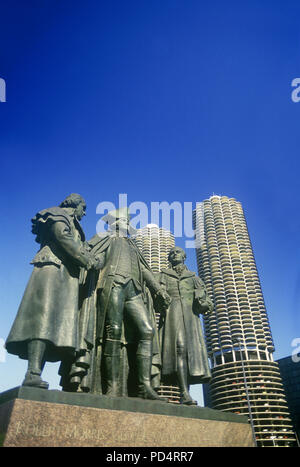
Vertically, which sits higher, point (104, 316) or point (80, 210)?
point (80, 210)

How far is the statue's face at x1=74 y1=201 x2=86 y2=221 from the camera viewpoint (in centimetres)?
709

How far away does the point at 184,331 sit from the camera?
756 centimetres

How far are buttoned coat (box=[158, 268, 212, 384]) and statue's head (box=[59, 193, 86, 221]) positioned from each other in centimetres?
241

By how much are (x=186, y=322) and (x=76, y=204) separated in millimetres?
3406

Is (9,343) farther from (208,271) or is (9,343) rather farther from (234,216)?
(234,216)

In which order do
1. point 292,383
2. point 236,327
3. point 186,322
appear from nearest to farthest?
1. point 186,322
2. point 292,383
3. point 236,327

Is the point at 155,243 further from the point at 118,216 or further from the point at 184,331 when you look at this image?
the point at 184,331

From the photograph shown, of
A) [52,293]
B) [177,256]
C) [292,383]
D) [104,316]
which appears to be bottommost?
[52,293]

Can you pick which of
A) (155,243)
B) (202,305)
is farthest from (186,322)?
(155,243)

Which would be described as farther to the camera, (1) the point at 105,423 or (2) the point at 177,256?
(2) the point at 177,256

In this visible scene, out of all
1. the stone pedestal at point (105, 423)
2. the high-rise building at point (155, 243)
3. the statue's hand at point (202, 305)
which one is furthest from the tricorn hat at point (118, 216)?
the high-rise building at point (155, 243)

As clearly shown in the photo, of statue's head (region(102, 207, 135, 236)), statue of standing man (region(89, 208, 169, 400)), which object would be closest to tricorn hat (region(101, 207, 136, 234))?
statue's head (region(102, 207, 135, 236))

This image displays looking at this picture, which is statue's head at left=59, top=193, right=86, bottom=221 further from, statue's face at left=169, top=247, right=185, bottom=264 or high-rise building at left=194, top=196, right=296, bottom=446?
high-rise building at left=194, top=196, right=296, bottom=446

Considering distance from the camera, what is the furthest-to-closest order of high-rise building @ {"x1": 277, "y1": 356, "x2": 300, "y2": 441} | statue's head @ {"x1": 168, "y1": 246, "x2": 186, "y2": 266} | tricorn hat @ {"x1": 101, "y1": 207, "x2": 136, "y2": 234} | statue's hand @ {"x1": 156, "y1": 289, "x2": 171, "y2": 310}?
1. high-rise building @ {"x1": 277, "y1": 356, "x2": 300, "y2": 441}
2. statue's head @ {"x1": 168, "y1": 246, "x2": 186, "y2": 266}
3. tricorn hat @ {"x1": 101, "y1": 207, "x2": 136, "y2": 234}
4. statue's hand @ {"x1": 156, "y1": 289, "x2": 171, "y2": 310}
